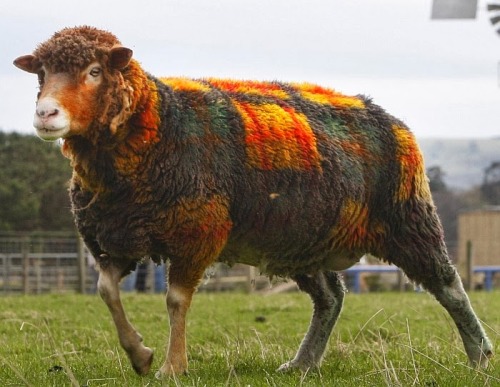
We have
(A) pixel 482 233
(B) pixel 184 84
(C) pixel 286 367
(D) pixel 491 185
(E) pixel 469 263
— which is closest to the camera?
(B) pixel 184 84

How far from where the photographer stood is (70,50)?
5.66 m

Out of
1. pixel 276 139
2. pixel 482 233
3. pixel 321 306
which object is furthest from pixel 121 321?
pixel 482 233

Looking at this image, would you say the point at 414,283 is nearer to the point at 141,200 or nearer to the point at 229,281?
the point at 141,200

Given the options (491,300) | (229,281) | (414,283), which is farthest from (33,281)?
(414,283)

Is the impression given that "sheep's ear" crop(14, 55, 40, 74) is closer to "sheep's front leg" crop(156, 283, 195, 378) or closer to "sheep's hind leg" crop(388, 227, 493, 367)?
"sheep's front leg" crop(156, 283, 195, 378)

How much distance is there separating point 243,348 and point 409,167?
1.61 metres

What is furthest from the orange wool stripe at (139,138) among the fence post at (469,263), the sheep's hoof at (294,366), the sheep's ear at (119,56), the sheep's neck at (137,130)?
the fence post at (469,263)

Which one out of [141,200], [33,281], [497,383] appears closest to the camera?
[497,383]

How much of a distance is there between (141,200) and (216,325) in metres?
5.01

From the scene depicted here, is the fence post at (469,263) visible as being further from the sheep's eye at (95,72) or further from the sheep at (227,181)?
the sheep's eye at (95,72)

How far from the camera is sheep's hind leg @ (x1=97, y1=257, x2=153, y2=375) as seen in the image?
5.89 m

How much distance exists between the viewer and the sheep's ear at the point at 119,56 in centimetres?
575

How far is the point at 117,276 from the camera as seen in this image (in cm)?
605

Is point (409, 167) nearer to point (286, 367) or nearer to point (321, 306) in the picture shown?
point (321, 306)
